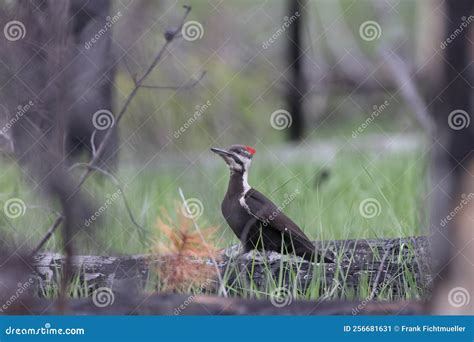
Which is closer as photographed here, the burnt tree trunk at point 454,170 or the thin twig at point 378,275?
the burnt tree trunk at point 454,170

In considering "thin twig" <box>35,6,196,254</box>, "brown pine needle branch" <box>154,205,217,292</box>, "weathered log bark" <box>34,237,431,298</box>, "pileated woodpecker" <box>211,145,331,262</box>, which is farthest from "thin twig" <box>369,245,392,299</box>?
"thin twig" <box>35,6,196,254</box>

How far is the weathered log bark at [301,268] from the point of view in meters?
3.46

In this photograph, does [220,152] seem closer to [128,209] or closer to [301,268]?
[128,209]

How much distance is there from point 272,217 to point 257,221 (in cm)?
6

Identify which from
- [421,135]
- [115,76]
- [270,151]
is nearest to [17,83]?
[115,76]

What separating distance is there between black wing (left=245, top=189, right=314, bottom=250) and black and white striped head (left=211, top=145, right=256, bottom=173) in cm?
10

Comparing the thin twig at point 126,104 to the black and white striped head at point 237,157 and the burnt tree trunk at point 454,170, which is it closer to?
the black and white striped head at point 237,157

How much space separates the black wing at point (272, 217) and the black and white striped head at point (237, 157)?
0.10m

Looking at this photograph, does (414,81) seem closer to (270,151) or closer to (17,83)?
(270,151)

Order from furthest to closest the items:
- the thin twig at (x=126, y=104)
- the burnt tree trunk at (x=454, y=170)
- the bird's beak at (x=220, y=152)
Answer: the bird's beak at (x=220, y=152) < the thin twig at (x=126, y=104) < the burnt tree trunk at (x=454, y=170)

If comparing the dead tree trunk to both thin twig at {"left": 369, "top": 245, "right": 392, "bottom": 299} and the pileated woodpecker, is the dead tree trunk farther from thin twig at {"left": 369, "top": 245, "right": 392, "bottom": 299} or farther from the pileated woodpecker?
thin twig at {"left": 369, "top": 245, "right": 392, "bottom": 299}

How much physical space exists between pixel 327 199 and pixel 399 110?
43cm

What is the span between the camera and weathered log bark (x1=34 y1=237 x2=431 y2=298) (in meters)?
Answer: 3.46

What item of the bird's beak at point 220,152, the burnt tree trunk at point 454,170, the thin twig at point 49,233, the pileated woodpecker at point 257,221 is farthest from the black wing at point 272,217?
the thin twig at point 49,233
